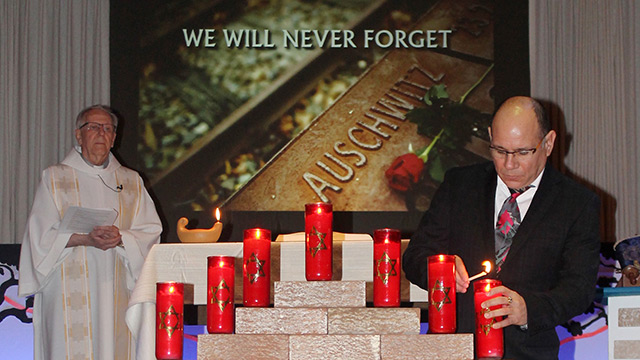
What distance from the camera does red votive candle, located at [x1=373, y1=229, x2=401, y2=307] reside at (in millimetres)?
2283

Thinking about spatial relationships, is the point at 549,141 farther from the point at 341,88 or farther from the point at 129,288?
the point at 341,88

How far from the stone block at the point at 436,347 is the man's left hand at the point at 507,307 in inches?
3.8

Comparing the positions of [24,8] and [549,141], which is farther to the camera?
[24,8]

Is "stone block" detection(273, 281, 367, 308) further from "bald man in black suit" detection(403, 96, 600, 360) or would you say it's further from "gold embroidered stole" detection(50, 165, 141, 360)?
"gold embroidered stole" detection(50, 165, 141, 360)

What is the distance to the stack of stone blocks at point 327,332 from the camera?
6.76ft

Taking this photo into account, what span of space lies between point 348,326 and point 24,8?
4.24m

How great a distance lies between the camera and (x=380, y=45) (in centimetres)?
545

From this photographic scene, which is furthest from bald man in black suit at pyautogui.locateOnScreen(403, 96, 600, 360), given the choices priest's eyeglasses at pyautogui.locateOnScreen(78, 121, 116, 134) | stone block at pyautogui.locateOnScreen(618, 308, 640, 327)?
priest's eyeglasses at pyautogui.locateOnScreen(78, 121, 116, 134)

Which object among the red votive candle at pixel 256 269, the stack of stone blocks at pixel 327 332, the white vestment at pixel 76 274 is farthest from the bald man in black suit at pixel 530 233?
the white vestment at pixel 76 274

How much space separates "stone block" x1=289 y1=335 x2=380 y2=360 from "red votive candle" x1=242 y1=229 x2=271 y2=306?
9.4 inches

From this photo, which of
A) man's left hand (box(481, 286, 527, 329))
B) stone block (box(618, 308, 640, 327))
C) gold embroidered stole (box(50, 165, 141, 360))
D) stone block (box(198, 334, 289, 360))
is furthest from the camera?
gold embroidered stole (box(50, 165, 141, 360))

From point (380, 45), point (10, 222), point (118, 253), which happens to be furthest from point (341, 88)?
point (10, 222)

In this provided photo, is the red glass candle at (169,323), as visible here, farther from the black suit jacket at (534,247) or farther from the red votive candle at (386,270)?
the black suit jacket at (534,247)

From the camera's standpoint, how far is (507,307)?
203cm
